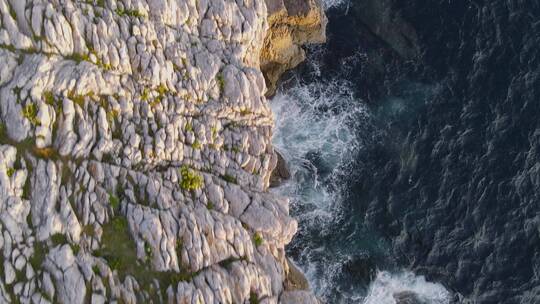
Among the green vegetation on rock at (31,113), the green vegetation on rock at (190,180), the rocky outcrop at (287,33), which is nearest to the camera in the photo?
the green vegetation on rock at (31,113)

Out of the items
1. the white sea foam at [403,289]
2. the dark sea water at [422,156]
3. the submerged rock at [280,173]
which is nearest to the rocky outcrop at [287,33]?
the dark sea water at [422,156]

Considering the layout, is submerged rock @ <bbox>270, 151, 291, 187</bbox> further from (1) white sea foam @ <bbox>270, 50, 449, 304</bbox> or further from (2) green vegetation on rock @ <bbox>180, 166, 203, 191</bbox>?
(2) green vegetation on rock @ <bbox>180, 166, 203, 191</bbox>

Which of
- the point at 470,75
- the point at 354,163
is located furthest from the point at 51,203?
the point at 470,75

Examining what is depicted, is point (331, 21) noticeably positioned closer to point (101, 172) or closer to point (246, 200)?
point (246, 200)

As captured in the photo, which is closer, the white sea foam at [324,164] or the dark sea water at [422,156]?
the white sea foam at [324,164]

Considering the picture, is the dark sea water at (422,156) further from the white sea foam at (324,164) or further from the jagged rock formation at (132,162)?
the jagged rock formation at (132,162)

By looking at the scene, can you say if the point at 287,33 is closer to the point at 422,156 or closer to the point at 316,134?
the point at 316,134
